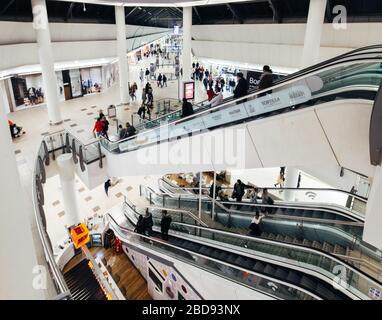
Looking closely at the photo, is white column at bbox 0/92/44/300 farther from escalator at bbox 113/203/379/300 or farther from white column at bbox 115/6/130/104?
white column at bbox 115/6/130/104

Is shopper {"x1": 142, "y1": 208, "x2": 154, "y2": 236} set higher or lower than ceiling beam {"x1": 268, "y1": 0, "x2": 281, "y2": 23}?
lower

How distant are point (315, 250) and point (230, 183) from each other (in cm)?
1135

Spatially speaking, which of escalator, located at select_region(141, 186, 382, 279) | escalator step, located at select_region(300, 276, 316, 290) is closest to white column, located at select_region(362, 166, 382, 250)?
escalator, located at select_region(141, 186, 382, 279)

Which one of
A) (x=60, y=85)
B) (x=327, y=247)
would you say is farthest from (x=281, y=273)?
(x=60, y=85)

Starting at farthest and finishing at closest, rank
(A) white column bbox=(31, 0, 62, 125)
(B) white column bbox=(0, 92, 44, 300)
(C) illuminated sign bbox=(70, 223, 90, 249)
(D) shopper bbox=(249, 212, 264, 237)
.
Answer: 1. (A) white column bbox=(31, 0, 62, 125)
2. (D) shopper bbox=(249, 212, 264, 237)
3. (C) illuminated sign bbox=(70, 223, 90, 249)
4. (B) white column bbox=(0, 92, 44, 300)

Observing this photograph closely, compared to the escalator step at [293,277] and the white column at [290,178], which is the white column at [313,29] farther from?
the escalator step at [293,277]

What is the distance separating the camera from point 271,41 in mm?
16984

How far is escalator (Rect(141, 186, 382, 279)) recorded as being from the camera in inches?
237

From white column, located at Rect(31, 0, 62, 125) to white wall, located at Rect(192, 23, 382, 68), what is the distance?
1150 centimetres

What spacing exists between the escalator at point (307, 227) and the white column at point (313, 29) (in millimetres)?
6203

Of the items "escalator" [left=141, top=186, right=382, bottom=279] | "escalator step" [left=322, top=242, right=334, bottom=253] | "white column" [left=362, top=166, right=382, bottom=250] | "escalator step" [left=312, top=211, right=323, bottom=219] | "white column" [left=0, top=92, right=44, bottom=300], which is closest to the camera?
"white column" [left=0, top=92, right=44, bottom=300]

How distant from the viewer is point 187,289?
8516 mm

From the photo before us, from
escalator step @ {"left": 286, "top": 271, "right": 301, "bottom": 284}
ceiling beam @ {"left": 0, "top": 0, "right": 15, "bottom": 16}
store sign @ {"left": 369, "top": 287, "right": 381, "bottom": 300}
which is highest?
ceiling beam @ {"left": 0, "top": 0, "right": 15, "bottom": 16}
